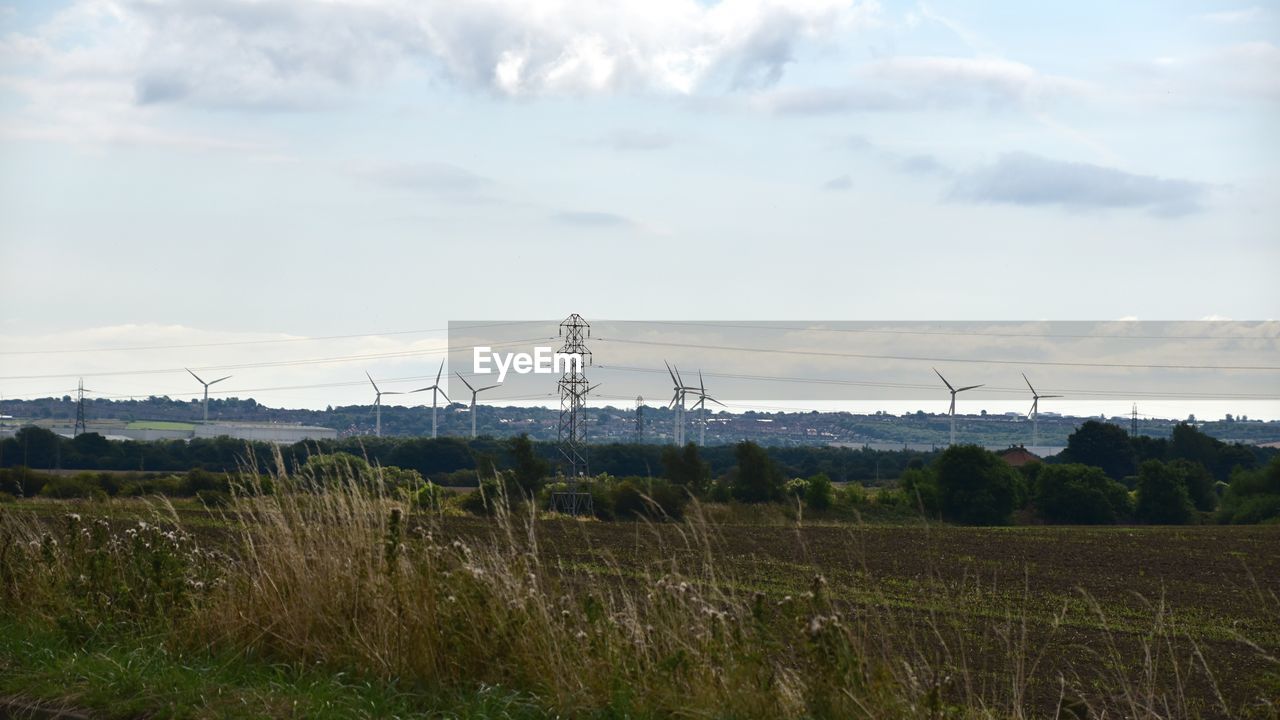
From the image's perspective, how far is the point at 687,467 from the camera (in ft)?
186

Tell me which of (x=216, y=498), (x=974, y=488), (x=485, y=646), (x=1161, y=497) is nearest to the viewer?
(x=485, y=646)

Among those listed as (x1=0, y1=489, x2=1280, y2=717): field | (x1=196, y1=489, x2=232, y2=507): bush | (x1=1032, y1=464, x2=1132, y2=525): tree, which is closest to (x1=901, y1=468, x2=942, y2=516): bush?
(x1=1032, y1=464, x2=1132, y2=525): tree

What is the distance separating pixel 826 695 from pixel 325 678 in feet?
10.9

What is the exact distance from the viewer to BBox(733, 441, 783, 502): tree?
5762cm

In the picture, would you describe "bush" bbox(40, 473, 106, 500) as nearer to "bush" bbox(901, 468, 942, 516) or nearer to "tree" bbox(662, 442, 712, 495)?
"tree" bbox(662, 442, 712, 495)

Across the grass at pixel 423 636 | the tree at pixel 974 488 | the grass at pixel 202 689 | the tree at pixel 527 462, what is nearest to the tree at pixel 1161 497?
the tree at pixel 974 488

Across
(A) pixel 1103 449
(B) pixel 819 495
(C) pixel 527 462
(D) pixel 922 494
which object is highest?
(A) pixel 1103 449

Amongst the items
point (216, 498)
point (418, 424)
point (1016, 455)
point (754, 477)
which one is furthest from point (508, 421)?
point (216, 498)

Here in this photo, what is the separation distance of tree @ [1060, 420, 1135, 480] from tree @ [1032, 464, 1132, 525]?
2402 centimetres

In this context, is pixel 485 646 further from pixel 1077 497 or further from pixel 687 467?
pixel 1077 497

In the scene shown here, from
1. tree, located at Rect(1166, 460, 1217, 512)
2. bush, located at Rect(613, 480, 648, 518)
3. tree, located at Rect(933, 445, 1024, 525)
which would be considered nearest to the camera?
bush, located at Rect(613, 480, 648, 518)

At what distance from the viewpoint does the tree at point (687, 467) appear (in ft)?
185

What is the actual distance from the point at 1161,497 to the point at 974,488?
9953 millimetres

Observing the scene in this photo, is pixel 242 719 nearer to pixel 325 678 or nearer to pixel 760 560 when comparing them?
pixel 325 678
